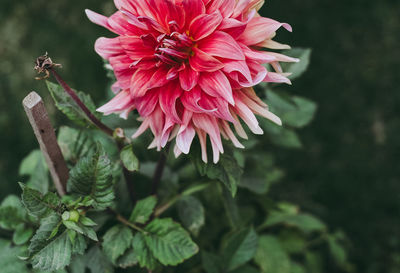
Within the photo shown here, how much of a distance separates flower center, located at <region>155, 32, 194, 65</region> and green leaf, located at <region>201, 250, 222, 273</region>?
565 mm

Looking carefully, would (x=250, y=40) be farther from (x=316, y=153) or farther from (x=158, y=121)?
(x=316, y=153)

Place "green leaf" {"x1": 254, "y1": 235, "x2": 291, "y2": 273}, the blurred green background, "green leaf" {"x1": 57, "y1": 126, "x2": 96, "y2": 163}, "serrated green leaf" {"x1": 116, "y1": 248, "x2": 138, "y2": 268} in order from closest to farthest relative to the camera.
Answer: "serrated green leaf" {"x1": 116, "y1": 248, "x2": 138, "y2": 268} → "green leaf" {"x1": 57, "y1": 126, "x2": 96, "y2": 163} → "green leaf" {"x1": 254, "y1": 235, "x2": 291, "y2": 273} → the blurred green background

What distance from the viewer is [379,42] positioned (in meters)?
2.30

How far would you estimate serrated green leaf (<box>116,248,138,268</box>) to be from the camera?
103 centimetres

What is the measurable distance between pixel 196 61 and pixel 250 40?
109mm

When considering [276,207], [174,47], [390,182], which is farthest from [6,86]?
[390,182]

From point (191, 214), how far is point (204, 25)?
54 cm

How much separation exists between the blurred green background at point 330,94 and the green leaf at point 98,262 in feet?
3.21

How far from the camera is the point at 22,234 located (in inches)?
43.8

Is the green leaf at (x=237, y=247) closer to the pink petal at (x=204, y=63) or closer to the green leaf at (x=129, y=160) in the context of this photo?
the green leaf at (x=129, y=160)

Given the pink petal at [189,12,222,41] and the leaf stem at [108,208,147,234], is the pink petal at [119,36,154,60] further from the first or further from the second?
the leaf stem at [108,208,147,234]

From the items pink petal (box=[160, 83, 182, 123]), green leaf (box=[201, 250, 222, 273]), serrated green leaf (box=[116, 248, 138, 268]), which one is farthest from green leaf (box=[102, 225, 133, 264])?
pink petal (box=[160, 83, 182, 123])

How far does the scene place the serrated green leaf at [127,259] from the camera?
1.03 m

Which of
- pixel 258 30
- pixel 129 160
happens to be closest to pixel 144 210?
pixel 129 160
